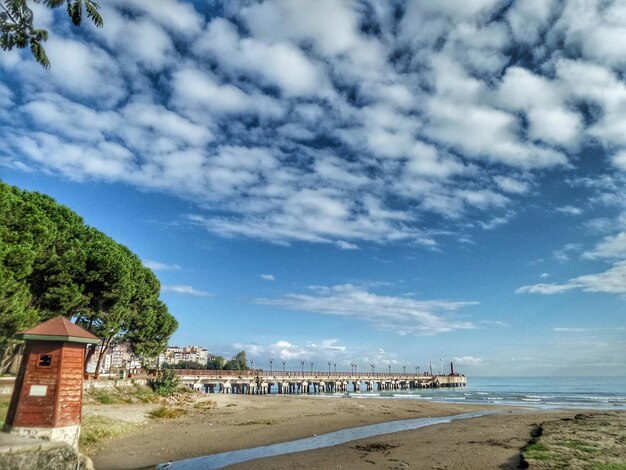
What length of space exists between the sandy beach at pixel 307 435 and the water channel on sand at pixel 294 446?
0.79 metres

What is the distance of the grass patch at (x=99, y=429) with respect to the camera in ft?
58.9

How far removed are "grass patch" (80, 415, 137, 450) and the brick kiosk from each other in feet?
12.5

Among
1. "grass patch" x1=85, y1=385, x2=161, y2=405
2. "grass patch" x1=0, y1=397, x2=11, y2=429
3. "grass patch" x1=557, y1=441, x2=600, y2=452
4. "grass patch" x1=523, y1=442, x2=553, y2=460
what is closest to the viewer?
"grass patch" x1=523, y1=442, x2=553, y2=460

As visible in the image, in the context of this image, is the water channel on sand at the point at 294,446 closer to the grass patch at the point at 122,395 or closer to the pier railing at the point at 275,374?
the grass patch at the point at 122,395

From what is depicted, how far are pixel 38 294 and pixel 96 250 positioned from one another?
4.73 metres

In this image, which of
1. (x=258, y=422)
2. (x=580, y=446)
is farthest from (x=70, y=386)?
(x=580, y=446)

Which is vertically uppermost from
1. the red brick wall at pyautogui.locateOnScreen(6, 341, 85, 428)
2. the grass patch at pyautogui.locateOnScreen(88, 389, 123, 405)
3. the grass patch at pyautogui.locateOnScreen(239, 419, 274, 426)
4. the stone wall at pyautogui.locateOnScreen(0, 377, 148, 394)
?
the red brick wall at pyautogui.locateOnScreen(6, 341, 85, 428)

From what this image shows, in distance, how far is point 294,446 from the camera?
67.2 feet

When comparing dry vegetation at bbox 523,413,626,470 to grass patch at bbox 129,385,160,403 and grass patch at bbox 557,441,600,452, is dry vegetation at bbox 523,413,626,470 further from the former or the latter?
grass patch at bbox 129,385,160,403

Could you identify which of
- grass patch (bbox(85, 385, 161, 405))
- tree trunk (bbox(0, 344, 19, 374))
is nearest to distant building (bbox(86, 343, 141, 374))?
grass patch (bbox(85, 385, 161, 405))

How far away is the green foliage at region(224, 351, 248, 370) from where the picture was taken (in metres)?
117

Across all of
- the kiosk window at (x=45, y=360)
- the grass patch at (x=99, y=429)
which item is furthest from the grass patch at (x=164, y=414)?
the kiosk window at (x=45, y=360)

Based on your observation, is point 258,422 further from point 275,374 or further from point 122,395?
point 275,374

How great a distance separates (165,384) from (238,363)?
86.0 meters
